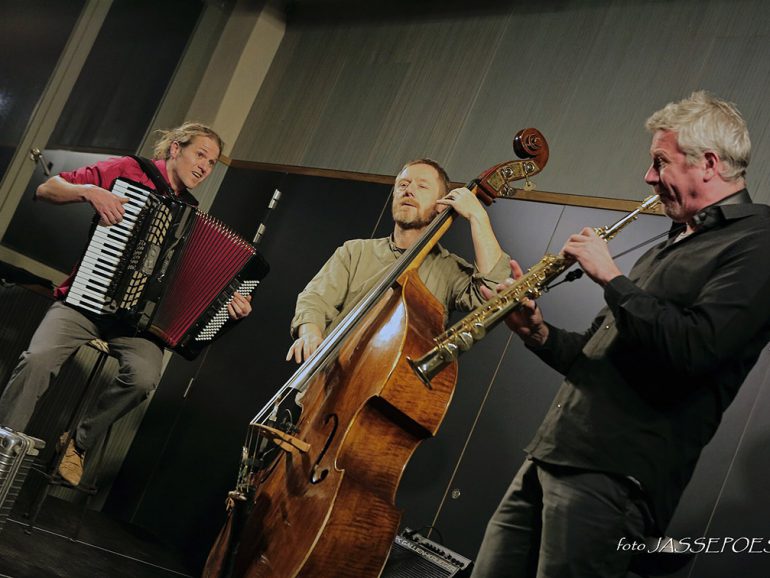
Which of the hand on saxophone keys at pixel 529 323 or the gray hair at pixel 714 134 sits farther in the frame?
the hand on saxophone keys at pixel 529 323

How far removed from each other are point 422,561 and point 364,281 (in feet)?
3.31

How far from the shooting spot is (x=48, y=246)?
17.4ft

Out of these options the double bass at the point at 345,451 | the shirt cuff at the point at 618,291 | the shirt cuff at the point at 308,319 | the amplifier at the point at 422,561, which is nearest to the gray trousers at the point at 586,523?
the shirt cuff at the point at 618,291

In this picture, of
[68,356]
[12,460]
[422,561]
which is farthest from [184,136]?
[422,561]

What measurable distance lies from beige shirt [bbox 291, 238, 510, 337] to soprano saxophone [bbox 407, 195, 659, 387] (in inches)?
29.8

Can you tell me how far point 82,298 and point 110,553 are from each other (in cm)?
108

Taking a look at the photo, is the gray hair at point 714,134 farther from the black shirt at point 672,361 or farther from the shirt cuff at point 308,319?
the shirt cuff at point 308,319

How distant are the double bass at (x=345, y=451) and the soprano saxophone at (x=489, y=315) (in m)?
0.22

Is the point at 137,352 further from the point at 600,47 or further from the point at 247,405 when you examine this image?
the point at 600,47

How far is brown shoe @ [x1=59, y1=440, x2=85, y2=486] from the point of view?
3.73 m

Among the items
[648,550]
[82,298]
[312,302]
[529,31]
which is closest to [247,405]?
[82,298]

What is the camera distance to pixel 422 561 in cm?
295

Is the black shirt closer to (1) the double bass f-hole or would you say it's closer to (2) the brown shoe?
(1) the double bass f-hole

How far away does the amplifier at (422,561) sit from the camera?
287cm
